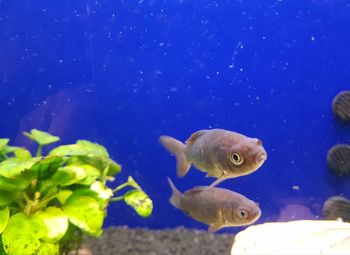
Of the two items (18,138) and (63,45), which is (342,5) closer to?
(63,45)

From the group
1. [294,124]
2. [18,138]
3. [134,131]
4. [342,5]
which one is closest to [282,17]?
[342,5]

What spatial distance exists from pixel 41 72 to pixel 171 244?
5.80 ft

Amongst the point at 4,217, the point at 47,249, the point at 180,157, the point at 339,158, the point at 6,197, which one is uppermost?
the point at 339,158

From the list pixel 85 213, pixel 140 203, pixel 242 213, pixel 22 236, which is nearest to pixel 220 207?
pixel 242 213

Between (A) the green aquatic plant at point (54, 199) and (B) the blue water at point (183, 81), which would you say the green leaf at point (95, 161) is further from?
(B) the blue water at point (183, 81)

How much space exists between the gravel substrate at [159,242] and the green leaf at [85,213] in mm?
1056

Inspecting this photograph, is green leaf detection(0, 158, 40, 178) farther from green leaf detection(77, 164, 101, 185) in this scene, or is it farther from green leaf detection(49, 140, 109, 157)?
green leaf detection(77, 164, 101, 185)

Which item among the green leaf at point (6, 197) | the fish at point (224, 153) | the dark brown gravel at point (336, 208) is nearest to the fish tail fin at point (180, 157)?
the fish at point (224, 153)

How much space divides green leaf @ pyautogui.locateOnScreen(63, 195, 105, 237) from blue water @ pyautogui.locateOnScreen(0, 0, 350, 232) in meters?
1.38

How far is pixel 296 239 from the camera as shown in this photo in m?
2.04

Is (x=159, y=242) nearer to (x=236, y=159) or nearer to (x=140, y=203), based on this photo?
(x=140, y=203)

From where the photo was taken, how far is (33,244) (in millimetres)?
2215

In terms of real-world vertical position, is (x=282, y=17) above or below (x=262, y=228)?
above

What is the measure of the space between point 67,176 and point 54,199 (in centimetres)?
24
